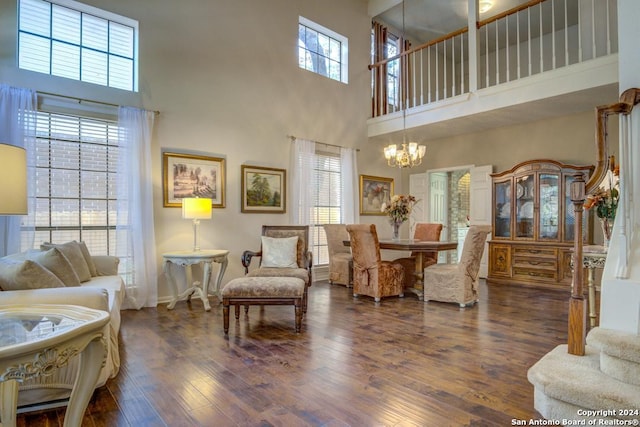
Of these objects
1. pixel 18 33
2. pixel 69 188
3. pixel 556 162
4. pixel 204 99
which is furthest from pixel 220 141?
pixel 556 162

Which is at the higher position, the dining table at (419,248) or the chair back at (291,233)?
the chair back at (291,233)

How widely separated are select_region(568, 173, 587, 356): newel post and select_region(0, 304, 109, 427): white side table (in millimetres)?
2514

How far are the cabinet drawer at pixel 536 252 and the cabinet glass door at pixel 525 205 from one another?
214 millimetres

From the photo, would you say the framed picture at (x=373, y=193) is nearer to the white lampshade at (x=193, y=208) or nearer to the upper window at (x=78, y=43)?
the white lampshade at (x=193, y=208)

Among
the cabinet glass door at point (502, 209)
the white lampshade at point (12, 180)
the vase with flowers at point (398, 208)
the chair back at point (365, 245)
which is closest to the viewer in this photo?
the white lampshade at point (12, 180)

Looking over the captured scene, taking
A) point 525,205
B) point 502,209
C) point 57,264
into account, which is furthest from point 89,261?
point 525,205

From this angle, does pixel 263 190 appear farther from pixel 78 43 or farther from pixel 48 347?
pixel 48 347

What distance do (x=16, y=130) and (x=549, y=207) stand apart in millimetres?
6950

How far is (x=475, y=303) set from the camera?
4.68 m

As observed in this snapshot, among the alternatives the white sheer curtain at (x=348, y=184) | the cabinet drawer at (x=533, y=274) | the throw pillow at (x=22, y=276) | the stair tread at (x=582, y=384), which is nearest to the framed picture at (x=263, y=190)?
the white sheer curtain at (x=348, y=184)

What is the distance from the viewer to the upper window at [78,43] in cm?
400

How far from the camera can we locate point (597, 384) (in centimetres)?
189

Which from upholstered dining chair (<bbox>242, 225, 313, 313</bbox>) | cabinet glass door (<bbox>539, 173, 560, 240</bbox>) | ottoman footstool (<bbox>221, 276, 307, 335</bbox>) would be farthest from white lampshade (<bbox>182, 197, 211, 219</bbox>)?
cabinet glass door (<bbox>539, 173, 560, 240</bbox>)

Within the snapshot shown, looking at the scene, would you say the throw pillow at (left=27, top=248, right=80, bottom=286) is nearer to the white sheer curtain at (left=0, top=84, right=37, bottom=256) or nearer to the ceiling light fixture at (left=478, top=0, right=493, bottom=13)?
the white sheer curtain at (left=0, top=84, right=37, bottom=256)
